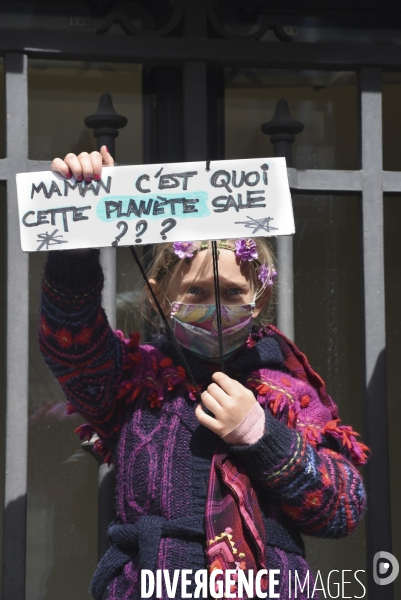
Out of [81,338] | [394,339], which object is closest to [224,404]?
[81,338]

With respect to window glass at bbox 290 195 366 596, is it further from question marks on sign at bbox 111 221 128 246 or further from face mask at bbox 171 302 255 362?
question marks on sign at bbox 111 221 128 246

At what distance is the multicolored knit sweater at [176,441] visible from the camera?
6.43 ft

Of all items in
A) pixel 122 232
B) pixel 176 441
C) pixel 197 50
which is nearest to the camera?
pixel 122 232

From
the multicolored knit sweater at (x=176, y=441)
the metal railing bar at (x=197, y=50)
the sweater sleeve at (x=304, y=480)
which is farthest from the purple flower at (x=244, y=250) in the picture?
the metal railing bar at (x=197, y=50)

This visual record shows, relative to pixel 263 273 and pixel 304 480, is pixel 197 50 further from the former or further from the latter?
pixel 304 480

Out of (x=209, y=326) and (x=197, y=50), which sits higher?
(x=197, y=50)

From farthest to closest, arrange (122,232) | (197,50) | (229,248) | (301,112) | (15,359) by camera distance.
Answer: (301,112) → (197,50) → (15,359) → (229,248) → (122,232)

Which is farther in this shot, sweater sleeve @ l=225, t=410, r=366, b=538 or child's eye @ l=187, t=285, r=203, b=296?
child's eye @ l=187, t=285, r=203, b=296

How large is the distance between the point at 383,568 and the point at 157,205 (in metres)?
1.30

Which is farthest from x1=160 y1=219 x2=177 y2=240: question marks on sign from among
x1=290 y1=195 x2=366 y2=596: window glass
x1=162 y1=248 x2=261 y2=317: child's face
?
x1=290 y1=195 x2=366 y2=596: window glass

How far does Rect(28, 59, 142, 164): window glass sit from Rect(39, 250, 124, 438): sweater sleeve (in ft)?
2.94

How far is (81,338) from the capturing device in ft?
6.77

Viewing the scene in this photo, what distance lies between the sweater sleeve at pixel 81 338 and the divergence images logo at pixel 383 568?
92 cm

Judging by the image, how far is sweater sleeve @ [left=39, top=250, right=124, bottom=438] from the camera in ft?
6.62
